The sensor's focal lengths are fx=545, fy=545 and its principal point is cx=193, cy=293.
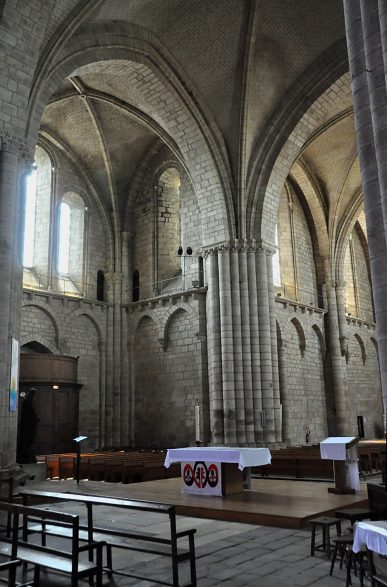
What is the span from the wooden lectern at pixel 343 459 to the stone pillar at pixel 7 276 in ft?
20.3

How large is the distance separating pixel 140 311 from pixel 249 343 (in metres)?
5.89

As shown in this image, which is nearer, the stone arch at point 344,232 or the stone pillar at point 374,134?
the stone pillar at point 374,134

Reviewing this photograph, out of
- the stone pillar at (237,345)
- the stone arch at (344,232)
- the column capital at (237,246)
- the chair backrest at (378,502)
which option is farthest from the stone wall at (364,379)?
the chair backrest at (378,502)

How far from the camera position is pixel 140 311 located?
22672 millimetres

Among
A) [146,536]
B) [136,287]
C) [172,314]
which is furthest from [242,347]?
[146,536]

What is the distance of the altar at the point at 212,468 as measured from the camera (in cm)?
957

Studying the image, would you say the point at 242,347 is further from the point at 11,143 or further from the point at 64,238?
the point at 11,143

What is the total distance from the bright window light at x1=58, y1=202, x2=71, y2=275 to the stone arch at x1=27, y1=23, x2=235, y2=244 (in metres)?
5.76

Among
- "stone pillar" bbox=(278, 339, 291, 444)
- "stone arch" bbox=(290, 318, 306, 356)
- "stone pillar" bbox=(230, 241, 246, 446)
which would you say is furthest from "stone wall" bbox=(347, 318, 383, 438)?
"stone pillar" bbox=(230, 241, 246, 446)

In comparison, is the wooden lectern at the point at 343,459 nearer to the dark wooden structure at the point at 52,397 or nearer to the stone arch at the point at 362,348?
the dark wooden structure at the point at 52,397

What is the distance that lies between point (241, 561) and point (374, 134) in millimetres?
4653

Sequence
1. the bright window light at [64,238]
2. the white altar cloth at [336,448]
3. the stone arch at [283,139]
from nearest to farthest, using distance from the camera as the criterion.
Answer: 1. the white altar cloth at [336,448]
2. the stone arch at [283,139]
3. the bright window light at [64,238]

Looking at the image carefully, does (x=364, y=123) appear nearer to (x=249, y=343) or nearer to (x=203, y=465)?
(x=203, y=465)

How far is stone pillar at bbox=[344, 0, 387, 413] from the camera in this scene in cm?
533
